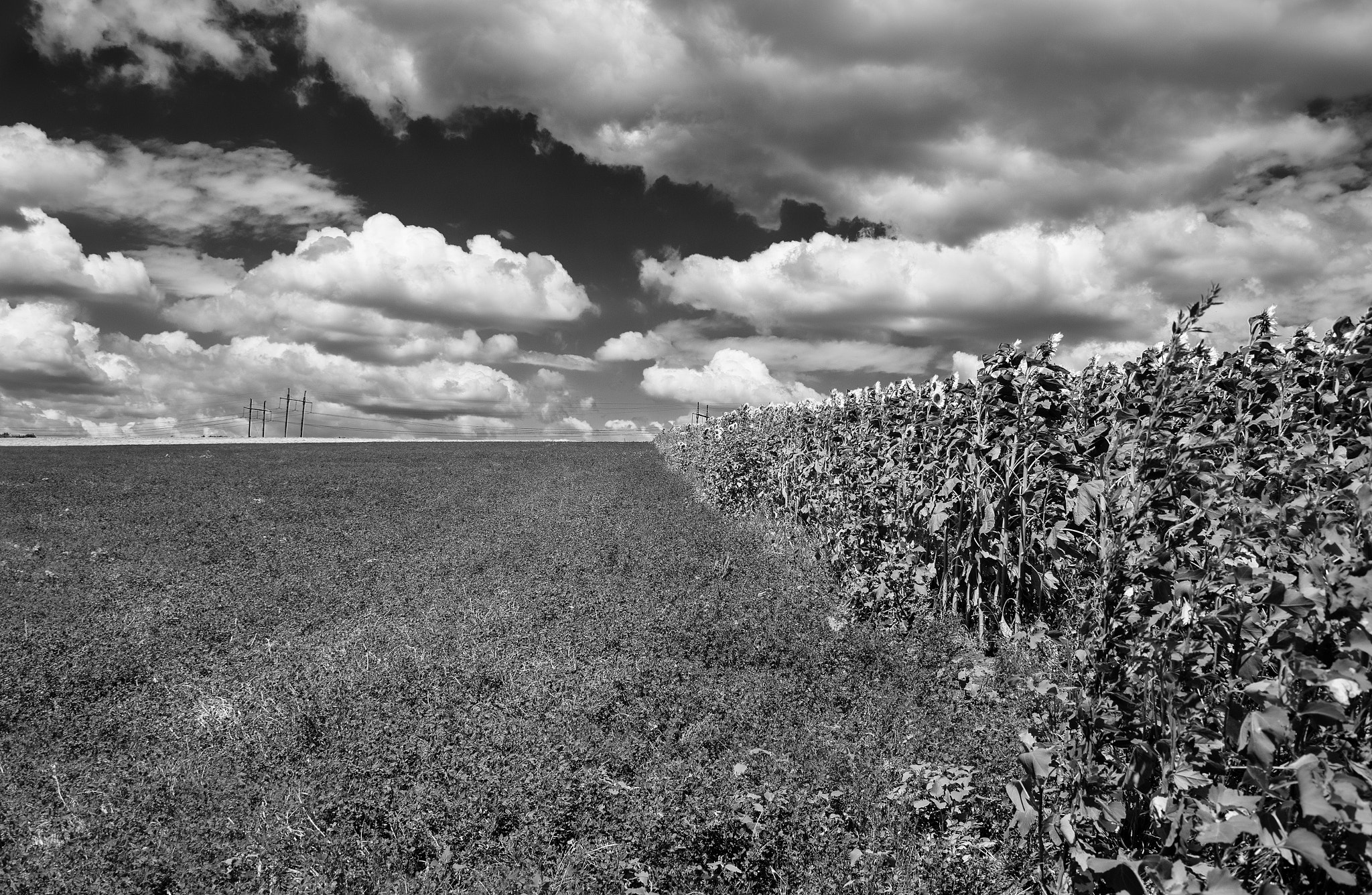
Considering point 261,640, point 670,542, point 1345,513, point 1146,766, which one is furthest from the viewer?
point 670,542

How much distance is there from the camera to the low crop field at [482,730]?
3.88 meters

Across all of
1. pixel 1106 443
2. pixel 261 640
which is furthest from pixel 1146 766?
pixel 261 640

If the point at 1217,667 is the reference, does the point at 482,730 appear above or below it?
below

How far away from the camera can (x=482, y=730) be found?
5.12 meters

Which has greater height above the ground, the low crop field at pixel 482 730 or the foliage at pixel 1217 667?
the foliage at pixel 1217 667

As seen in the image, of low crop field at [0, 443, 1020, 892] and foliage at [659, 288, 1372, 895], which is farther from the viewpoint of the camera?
low crop field at [0, 443, 1020, 892]

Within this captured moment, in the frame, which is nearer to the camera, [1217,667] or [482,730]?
[1217,667]

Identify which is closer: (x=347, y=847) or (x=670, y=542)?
(x=347, y=847)

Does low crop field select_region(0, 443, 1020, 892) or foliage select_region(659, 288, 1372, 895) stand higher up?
foliage select_region(659, 288, 1372, 895)

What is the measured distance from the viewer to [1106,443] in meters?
5.73

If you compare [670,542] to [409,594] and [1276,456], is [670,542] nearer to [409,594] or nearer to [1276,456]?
[409,594]

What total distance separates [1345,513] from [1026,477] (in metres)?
4.05

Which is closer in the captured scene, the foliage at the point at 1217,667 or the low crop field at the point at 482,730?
the foliage at the point at 1217,667

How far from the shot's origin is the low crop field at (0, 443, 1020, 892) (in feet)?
12.7
